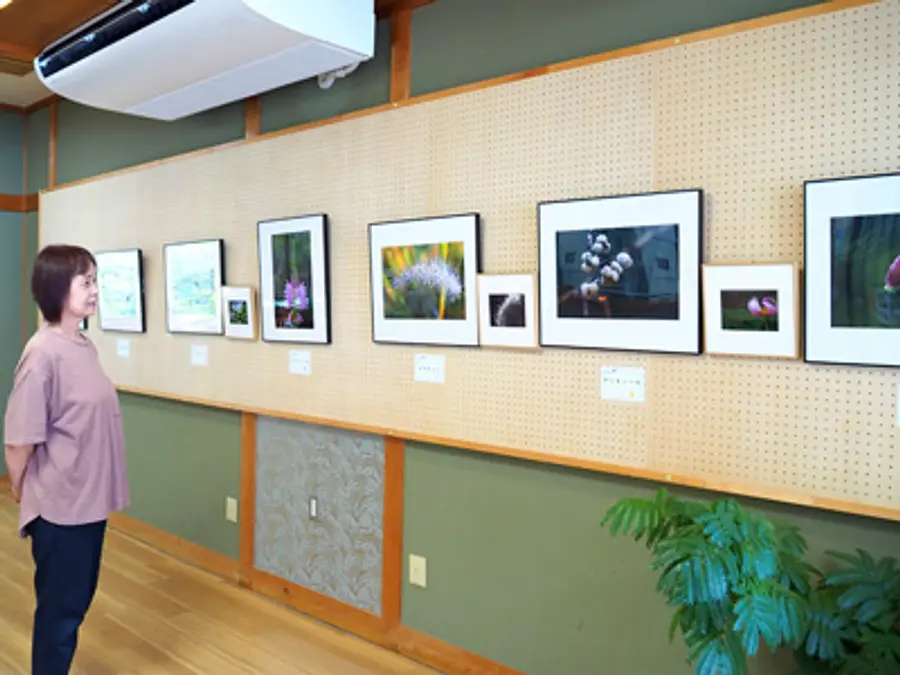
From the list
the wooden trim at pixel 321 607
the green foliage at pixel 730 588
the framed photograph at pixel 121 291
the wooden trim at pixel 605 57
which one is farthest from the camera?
the framed photograph at pixel 121 291

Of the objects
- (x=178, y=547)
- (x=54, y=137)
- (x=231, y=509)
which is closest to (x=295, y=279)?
(x=231, y=509)

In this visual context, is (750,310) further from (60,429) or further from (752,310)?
(60,429)

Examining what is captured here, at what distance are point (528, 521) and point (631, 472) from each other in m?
0.51

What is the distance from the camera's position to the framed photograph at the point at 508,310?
2596 mm

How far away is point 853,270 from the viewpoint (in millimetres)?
1892

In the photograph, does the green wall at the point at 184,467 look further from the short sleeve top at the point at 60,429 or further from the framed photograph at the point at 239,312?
the short sleeve top at the point at 60,429

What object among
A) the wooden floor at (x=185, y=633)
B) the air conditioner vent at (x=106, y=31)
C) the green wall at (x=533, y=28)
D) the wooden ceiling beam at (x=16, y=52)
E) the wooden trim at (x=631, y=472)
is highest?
the wooden ceiling beam at (x=16, y=52)

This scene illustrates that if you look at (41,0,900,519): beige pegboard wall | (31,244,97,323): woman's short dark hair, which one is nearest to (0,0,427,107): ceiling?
(41,0,900,519): beige pegboard wall

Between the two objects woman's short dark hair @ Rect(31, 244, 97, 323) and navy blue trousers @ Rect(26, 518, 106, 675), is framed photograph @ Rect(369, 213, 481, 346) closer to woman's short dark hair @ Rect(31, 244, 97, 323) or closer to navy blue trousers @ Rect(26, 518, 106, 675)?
woman's short dark hair @ Rect(31, 244, 97, 323)

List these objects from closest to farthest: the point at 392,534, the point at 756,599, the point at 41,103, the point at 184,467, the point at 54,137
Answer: the point at 756,599 → the point at 392,534 → the point at 184,467 → the point at 54,137 → the point at 41,103

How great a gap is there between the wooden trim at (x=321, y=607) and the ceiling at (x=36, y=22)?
265 cm

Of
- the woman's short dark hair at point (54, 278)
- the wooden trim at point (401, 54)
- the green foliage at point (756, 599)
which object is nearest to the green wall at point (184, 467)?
the woman's short dark hair at point (54, 278)

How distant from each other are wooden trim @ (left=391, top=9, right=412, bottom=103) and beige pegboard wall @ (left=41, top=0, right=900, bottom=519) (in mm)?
111

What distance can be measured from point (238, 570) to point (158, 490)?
0.99 metres
